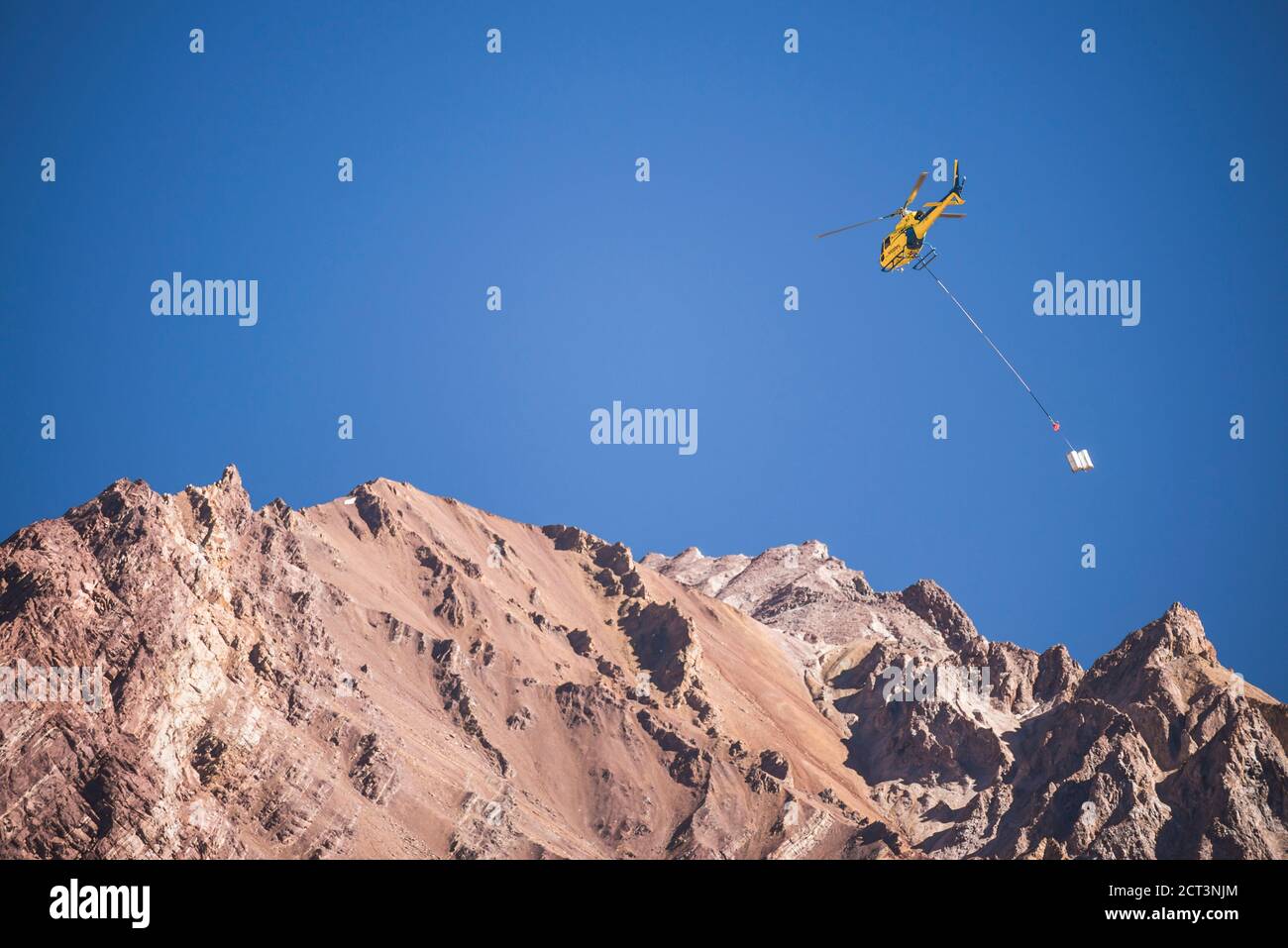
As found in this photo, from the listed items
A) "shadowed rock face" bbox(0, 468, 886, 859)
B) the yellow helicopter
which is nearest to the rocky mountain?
"shadowed rock face" bbox(0, 468, 886, 859)

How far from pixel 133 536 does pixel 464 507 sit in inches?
2714

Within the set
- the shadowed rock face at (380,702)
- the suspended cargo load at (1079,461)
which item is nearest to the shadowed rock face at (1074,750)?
the shadowed rock face at (380,702)

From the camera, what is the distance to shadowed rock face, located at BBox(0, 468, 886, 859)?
112000mm

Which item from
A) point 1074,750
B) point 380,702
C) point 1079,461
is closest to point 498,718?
point 380,702

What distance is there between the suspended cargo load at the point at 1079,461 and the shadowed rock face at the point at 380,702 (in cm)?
5584

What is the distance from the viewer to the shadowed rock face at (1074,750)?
479 ft

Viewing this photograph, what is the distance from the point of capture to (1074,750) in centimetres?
16175

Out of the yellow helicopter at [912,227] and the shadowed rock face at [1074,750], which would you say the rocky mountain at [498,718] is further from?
the yellow helicopter at [912,227]

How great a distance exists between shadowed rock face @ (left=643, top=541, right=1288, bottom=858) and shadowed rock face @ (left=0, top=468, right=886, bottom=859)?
21.5ft

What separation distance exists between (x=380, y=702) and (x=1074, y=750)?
63.8 metres

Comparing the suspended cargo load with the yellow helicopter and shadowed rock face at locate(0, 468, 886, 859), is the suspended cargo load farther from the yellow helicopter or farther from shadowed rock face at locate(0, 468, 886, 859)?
shadowed rock face at locate(0, 468, 886, 859)
